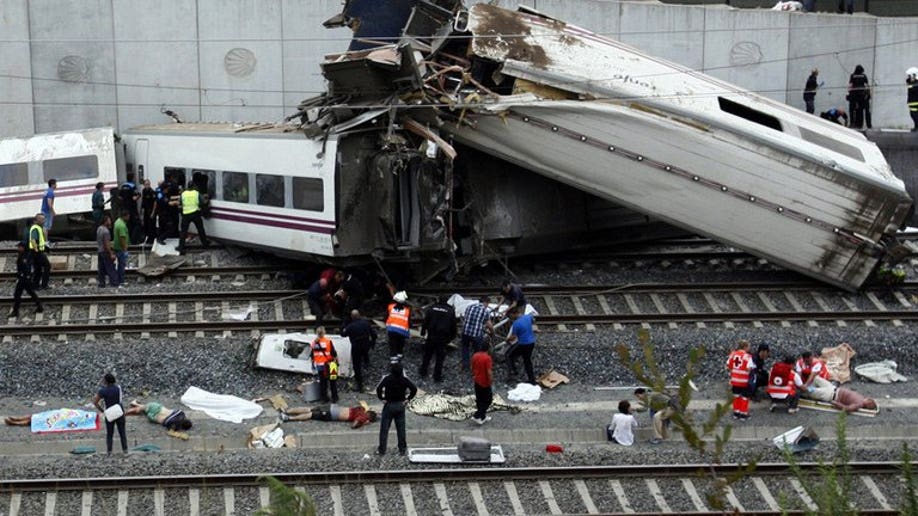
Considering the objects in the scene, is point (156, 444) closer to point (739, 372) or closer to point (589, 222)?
point (739, 372)

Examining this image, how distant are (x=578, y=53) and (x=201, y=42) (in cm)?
1073

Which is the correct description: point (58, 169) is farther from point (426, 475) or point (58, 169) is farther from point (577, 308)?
point (426, 475)

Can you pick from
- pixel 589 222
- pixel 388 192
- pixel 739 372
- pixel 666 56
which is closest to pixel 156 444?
pixel 388 192

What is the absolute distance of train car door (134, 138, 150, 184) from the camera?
2627cm

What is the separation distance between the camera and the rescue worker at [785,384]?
19.3m

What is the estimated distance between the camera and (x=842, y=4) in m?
32.4

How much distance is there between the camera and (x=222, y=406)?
758 inches

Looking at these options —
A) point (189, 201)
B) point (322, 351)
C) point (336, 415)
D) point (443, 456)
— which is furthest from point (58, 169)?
point (443, 456)

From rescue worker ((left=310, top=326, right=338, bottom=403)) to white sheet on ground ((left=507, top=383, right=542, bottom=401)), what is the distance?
2411mm

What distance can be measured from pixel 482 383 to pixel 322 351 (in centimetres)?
228

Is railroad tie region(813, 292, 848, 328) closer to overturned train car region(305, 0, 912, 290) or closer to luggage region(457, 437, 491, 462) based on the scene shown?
overturned train car region(305, 0, 912, 290)

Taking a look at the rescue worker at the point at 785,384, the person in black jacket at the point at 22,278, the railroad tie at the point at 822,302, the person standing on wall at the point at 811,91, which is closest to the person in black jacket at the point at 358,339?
the person in black jacket at the point at 22,278

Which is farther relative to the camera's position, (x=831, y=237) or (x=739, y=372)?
(x=831, y=237)

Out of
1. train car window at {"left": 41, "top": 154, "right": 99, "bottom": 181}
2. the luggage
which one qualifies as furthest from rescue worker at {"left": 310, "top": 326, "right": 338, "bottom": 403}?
train car window at {"left": 41, "top": 154, "right": 99, "bottom": 181}
